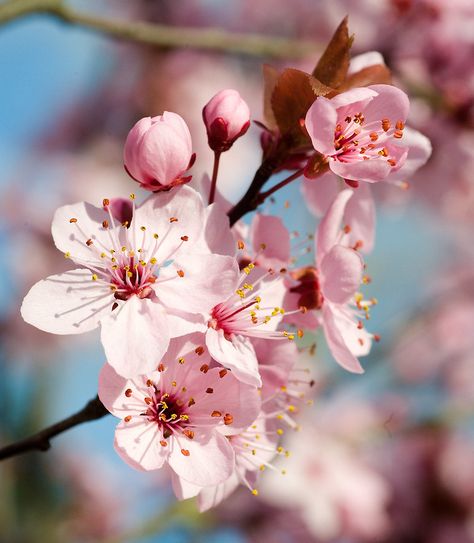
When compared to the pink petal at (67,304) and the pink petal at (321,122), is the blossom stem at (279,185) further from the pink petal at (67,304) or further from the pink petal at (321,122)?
the pink petal at (67,304)

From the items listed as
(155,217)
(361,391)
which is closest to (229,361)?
(155,217)

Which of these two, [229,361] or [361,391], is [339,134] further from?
[361,391]

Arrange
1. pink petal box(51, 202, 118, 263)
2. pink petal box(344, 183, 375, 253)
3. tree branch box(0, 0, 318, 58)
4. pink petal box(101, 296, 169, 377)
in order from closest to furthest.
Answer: pink petal box(101, 296, 169, 377) < pink petal box(51, 202, 118, 263) < pink petal box(344, 183, 375, 253) < tree branch box(0, 0, 318, 58)

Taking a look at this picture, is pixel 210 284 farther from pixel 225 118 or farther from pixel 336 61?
pixel 336 61

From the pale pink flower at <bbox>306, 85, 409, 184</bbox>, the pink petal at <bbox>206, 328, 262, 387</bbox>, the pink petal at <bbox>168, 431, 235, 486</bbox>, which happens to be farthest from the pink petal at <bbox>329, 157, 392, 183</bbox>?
the pink petal at <bbox>168, 431, 235, 486</bbox>

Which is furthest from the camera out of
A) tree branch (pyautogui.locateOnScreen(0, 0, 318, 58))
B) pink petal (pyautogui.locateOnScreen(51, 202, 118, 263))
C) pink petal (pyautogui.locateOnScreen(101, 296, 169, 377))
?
tree branch (pyautogui.locateOnScreen(0, 0, 318, 58))

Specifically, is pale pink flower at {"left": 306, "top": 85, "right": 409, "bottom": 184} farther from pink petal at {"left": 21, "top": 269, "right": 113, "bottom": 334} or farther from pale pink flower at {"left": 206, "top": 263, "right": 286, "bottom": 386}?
pink petal at {"left": 21, "top": 269, "right": 113, "bottom": 334}

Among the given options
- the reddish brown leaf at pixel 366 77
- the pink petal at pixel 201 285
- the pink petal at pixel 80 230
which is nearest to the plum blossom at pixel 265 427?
the pink petal at pixel 201 285
